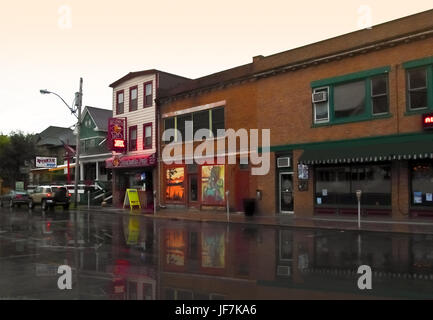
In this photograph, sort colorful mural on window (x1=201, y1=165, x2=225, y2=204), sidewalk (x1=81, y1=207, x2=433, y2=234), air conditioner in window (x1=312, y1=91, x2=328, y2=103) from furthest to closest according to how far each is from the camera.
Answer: colorful mural on window (x1=201, y1=165, x2=225, y2=204) → air conditioner in window (x1=312, y1=91, x2=328, y2=103) → sidewalk (x1=81, y1=207, x2=433, y2=234)

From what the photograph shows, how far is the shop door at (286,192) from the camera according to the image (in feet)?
71.2

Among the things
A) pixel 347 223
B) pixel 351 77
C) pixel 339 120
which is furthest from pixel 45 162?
pixel 347 223

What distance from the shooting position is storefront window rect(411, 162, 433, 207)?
16859mm

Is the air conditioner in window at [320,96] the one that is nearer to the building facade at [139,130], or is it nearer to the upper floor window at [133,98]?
the building facade at [139,130]

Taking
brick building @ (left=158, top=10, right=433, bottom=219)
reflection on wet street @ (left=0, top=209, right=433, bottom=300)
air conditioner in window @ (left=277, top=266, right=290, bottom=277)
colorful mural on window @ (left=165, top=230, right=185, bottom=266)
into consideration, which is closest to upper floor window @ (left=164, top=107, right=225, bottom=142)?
brick building @ (left=158, top=10, right=433, bottom=219)

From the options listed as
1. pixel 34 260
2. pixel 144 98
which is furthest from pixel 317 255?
pixel 144 98

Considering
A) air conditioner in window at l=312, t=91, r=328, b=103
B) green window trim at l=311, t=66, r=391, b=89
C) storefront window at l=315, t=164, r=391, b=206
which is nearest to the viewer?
storefront window at l=315, t=164, r=391, b=206

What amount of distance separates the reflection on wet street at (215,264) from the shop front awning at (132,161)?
45.3ft

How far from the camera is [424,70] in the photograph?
1725 cm

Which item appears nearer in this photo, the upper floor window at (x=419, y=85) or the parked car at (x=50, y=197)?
the upper floor window at (x=419, y=85)

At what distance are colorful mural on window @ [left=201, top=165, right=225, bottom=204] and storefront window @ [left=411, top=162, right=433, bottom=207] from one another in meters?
10.8

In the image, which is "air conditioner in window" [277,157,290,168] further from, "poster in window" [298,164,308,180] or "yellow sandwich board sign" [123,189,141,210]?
"yellow sandwich board sign" [123,189,141,210]

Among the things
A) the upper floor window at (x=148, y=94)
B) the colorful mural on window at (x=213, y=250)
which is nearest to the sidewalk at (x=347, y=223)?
the colorful mural on window at (x=213, y=250)

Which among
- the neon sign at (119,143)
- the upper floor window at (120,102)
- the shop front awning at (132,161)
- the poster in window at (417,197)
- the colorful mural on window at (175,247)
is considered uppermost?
the upper floor window at (120,102)
